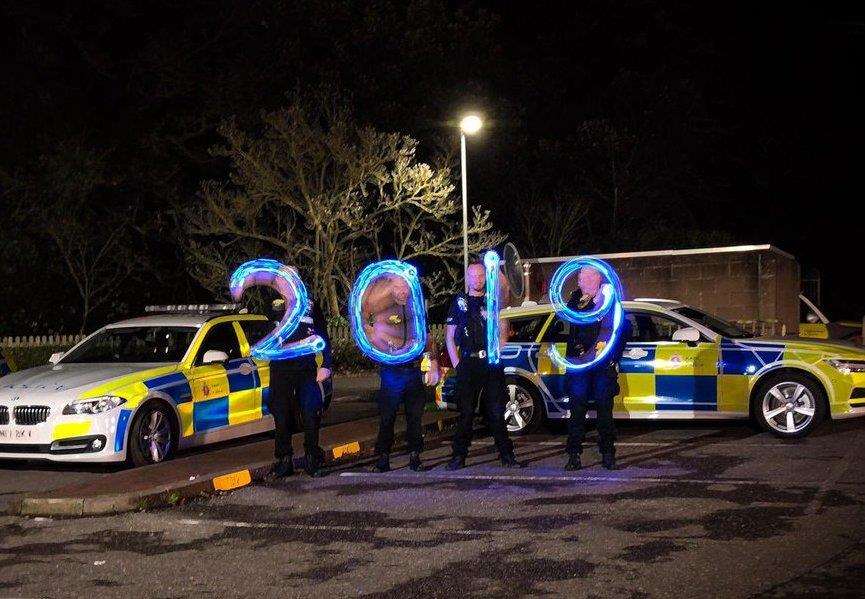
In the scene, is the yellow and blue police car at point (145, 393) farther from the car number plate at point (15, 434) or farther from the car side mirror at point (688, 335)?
the car side mirror at point (688, 335)

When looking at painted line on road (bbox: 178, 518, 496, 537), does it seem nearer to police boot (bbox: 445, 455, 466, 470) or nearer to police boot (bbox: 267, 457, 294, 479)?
police boot (bbox: 267, 457, 294, 479)

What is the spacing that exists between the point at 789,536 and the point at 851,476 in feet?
8.07

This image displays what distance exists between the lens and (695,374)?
12.6m

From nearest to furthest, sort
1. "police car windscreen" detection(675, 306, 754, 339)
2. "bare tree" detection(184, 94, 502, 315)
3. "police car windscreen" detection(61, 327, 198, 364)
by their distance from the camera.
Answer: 1. "police car windscreen" detection(61, 327, 198, 364)
2. "police car windscreen" detection(675, 306, 754, 339)
3. "bare tree" detection(184, 94, 502, 315)

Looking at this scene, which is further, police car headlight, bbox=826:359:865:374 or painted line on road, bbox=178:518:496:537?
police car headlight, bbox=826:359:865:374

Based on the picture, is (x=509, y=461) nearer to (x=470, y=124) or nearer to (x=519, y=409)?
(x=519, y=409)

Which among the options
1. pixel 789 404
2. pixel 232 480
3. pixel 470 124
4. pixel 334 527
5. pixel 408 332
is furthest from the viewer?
pixel 470 124

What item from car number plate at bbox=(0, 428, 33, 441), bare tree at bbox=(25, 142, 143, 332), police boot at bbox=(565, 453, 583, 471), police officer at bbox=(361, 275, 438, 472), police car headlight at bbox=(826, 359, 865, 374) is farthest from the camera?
bare tree at bbox=(25, 142, 143, 332)

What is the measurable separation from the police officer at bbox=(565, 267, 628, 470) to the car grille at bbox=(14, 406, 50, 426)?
4727 millimetres

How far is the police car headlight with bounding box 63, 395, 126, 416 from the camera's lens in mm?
10789

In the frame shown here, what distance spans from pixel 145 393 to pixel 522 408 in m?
4.27

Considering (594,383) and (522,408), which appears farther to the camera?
(522,408)

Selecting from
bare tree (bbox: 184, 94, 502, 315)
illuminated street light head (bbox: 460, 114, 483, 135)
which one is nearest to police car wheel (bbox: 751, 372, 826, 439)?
illuminated street light head (bbox: 460, 114, 483, 135)

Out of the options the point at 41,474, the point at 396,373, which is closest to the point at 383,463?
the point at 396,373
